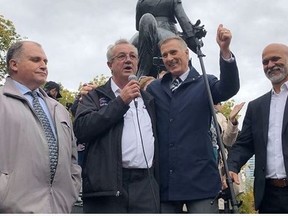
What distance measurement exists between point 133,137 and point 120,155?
0.63 ft

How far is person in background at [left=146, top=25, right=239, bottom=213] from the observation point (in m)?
4.59

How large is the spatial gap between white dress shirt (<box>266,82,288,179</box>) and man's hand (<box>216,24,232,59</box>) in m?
0.68

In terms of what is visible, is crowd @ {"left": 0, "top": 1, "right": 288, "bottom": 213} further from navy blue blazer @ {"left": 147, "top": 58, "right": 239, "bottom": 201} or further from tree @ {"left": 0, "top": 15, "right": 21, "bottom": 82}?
tree @ {"left": 0, "top": 15, "right": 21, "bottom": 82}

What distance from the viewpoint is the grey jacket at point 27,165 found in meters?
4.03

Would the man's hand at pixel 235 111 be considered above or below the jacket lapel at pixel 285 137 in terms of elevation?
above

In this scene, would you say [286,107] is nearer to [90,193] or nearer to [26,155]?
[90,193]

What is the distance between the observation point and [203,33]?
554 centimetres

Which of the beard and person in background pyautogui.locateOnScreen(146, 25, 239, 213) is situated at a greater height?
the beard

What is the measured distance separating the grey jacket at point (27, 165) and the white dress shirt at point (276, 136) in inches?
63.0

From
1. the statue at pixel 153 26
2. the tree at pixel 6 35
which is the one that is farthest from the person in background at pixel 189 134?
the tree at pixel 6 35

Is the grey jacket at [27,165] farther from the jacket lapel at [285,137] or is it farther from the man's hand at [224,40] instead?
the jacket lapel at [285,137]


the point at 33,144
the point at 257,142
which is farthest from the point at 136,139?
the point at 257,142

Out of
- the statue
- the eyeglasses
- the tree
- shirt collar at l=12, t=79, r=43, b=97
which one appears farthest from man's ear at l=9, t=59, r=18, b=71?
the tree

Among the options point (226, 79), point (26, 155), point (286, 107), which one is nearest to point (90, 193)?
point (26, 155)
